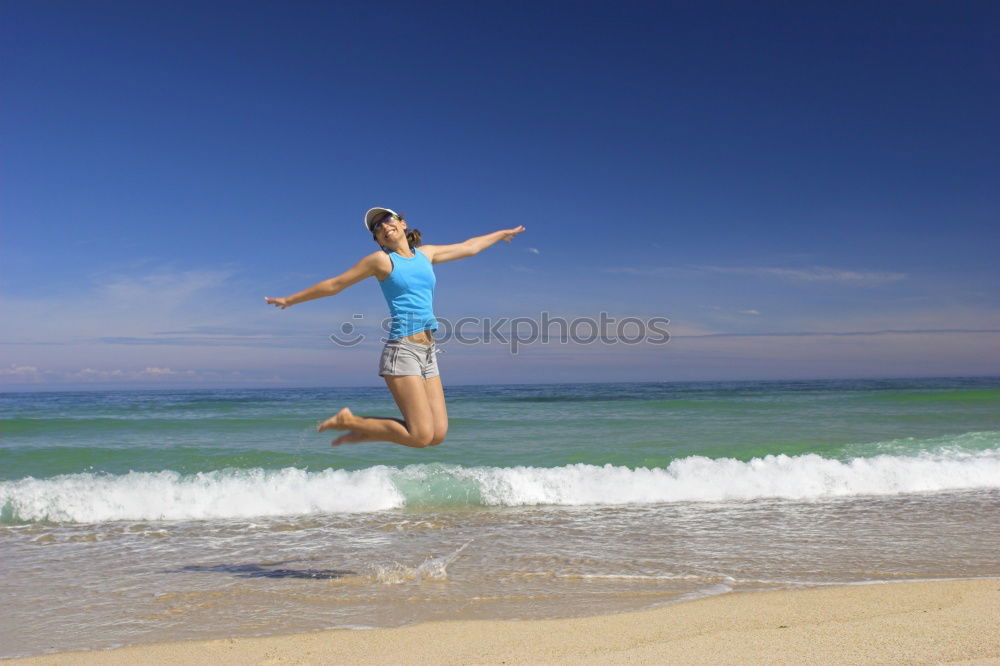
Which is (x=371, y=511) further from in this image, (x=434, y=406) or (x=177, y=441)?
(x=177, y=441)

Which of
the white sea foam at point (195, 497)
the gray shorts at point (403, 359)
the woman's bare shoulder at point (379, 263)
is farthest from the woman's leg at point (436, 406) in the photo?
the white sea foam at point (195, 497)

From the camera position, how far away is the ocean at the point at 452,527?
546cm

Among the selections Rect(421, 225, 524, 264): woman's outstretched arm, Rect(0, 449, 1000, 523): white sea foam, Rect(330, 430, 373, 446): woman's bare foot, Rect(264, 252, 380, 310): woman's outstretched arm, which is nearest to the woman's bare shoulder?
Rect(264, 252, 380, 310): woman's outstretched arm

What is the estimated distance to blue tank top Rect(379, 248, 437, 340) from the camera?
222 inches

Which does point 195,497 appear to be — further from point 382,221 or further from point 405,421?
point 382,221

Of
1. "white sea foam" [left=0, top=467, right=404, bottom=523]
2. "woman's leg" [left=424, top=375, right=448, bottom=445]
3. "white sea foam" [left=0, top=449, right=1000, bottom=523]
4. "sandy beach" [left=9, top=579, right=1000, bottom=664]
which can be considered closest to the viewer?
"sandy beach" [left=9, top=579, right=1000, bottom=664]

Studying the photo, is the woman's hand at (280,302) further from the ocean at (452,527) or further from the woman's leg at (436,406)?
the ocean at (452,527)

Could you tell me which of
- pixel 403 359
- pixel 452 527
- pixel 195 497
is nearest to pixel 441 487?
pixel 452 527

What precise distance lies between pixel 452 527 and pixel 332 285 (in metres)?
3.88

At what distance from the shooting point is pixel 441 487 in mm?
10258

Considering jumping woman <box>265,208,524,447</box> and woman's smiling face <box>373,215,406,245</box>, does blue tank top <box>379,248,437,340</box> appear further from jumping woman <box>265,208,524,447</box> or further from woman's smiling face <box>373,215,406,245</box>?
woman's smiling face <box>373,215,406,245</box>

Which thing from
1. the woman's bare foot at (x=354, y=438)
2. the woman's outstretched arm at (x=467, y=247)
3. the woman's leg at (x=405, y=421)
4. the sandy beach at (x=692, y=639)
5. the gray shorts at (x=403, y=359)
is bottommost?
the sandy beach at (x=692, y=639)

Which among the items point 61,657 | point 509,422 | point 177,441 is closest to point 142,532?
point 61,657

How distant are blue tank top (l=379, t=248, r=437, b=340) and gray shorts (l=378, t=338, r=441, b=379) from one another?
0.08m
